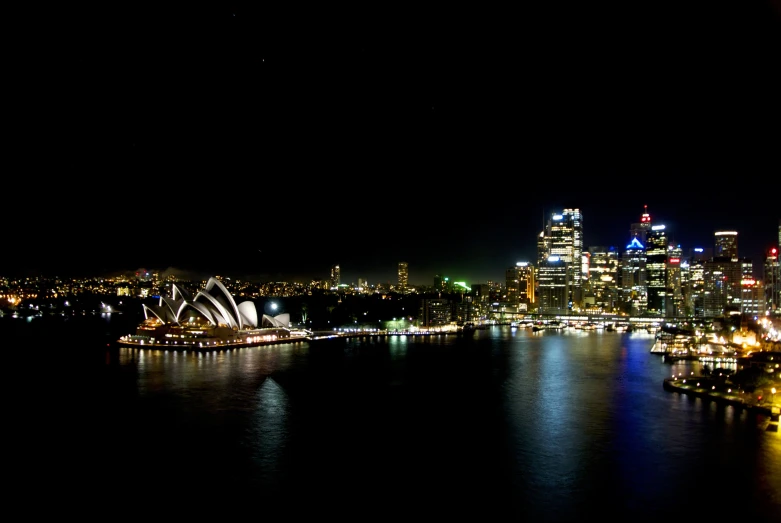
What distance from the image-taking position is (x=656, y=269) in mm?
54562

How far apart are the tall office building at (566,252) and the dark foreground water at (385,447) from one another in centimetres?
4134

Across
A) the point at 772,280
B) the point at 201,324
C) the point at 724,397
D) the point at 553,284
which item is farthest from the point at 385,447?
the point at 553,284

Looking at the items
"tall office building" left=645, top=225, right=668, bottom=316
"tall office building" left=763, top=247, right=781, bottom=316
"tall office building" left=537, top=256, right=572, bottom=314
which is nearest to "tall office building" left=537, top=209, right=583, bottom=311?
"tall office building" left=537, top=256, right=572, bottom=314

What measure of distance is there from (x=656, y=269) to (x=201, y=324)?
4486cm

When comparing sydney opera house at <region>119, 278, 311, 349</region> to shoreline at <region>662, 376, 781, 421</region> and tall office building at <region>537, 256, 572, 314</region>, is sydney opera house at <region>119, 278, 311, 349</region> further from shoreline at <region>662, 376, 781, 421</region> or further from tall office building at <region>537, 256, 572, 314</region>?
tall office building at <region>537, 256, 572, 314</region>

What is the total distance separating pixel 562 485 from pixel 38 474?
20.1 feet

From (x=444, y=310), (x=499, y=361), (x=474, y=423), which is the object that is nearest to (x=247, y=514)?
(x=474, y=423)

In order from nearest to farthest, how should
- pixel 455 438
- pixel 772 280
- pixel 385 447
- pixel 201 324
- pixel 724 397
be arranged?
pixel 385 447, pixel 455 438, pixel 724 397, pixel 201 324, pixel 772 280

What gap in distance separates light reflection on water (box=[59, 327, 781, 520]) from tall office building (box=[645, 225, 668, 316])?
39982 mm

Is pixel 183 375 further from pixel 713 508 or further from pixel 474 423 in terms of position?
pixel 713 508

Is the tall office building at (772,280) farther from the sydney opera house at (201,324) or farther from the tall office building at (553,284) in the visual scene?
the sydney opera house at (201,324)

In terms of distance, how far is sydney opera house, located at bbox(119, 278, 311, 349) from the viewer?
20.8 meters

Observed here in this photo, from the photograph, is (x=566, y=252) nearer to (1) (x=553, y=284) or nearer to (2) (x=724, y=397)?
(1) (x=553, y=284)

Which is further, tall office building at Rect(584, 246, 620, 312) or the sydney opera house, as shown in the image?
tall office building at Rect(584, 246, 620, 312)
